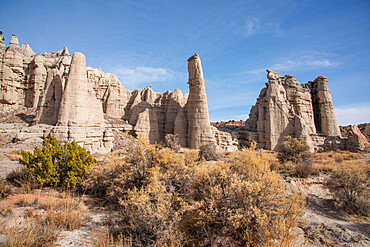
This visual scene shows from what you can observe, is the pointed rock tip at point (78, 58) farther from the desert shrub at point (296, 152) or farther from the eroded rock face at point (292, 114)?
the eroded rock face at point (292, 114)

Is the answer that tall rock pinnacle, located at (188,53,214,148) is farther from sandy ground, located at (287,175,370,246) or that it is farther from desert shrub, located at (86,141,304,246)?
desert shrub, located at (86,141,304,246)

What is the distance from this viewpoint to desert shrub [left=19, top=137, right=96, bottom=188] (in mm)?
7101

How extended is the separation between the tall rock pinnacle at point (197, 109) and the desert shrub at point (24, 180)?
1448cm

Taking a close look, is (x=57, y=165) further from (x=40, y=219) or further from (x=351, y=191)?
(x=351, y=191)

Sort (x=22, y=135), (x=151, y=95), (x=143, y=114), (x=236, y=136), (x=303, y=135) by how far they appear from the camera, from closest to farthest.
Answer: (x=22, y=135) → (x=303, y=135) → (x=143, y=114) → (x=236, y=136) → (x=151, y=95)

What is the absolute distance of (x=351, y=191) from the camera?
7.56 meters

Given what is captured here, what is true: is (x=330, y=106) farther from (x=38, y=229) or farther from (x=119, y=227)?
(x=38, y=229)

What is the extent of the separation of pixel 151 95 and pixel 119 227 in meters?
25.8

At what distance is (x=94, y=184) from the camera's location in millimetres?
7582

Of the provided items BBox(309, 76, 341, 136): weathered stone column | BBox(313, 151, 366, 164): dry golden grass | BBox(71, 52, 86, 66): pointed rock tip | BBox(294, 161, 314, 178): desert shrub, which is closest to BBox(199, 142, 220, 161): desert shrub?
BBox(294, 161, 314, 178): desert shrub

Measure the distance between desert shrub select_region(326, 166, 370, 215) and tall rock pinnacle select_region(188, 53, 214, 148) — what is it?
38.8 feet

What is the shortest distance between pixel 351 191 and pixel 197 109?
14554 millimetres

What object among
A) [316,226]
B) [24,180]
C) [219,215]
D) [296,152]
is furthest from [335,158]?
[24,180]

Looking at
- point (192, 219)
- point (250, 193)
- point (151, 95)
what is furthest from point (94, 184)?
point (151, 95)
